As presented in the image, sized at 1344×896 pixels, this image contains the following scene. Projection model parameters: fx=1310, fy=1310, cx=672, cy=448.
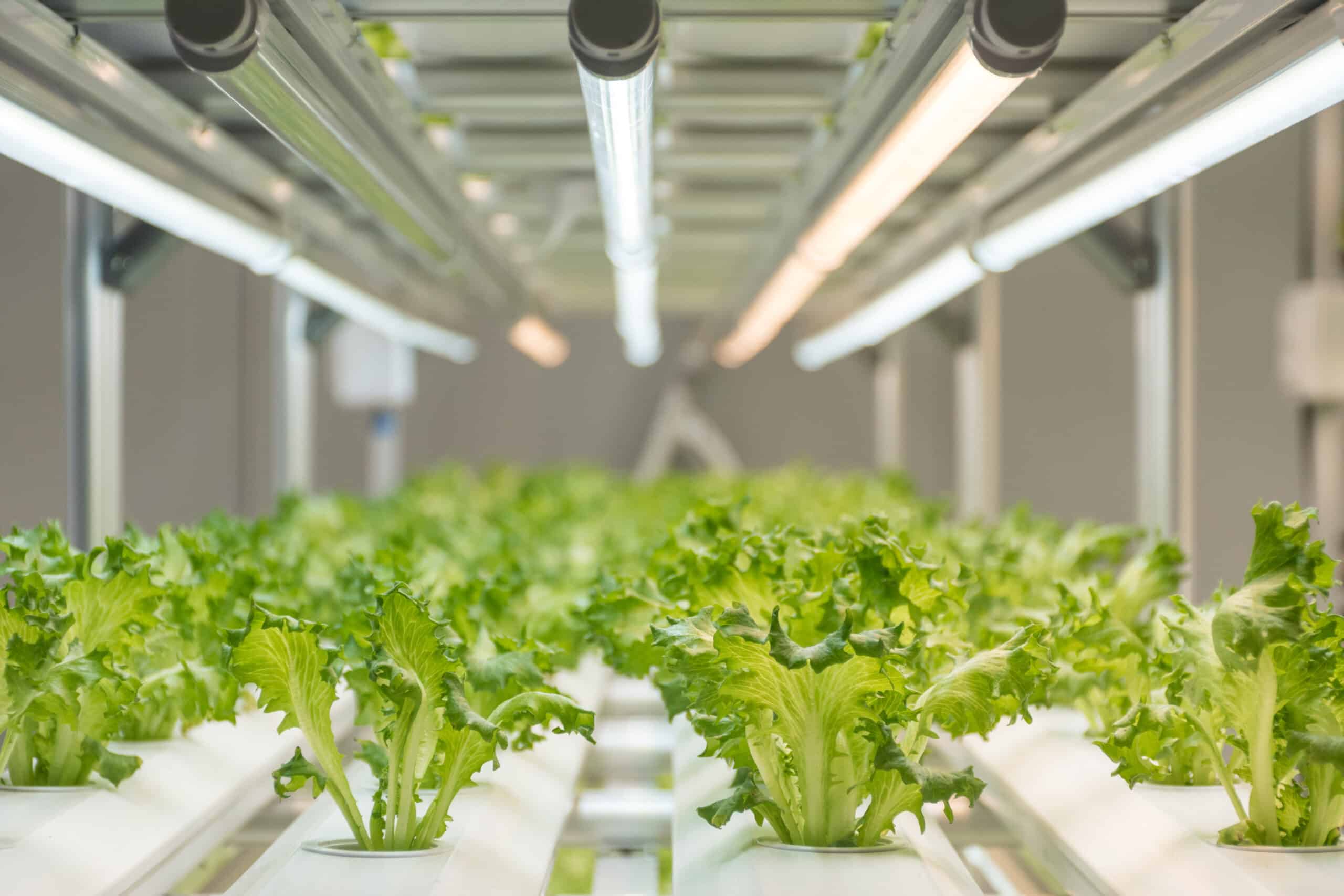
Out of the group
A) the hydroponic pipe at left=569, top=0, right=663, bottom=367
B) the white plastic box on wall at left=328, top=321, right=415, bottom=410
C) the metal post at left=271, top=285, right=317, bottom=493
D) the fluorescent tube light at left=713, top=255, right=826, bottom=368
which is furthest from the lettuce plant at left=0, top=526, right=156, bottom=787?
the white plastic box on wall at left=328, top=321, right=415, bottom=410

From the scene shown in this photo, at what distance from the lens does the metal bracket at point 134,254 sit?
439 cm

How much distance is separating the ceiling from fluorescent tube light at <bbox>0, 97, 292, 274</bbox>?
0.33m

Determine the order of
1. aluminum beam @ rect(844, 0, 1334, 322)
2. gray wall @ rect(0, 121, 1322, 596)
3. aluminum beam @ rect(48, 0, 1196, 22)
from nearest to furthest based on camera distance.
A: aluminum beam @ rect(844, 0, 1334, 322) < aluminum beam @ rect(48, 0, 1196, 22) < gray wall @ rect(0, 121, 1322, 596)

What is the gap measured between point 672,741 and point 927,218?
3.37 meters

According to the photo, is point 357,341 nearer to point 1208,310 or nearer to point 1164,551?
point 1208,310

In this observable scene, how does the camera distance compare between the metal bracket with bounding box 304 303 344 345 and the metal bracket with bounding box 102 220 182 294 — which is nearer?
the metal bracket with bounding box 102 220 182 294

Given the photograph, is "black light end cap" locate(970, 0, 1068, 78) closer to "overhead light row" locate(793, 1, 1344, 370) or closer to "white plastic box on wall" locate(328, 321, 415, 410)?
"overhead light row" locate(793, 1, 1344, 370)

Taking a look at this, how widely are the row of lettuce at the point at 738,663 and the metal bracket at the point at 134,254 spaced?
1404 millimetres

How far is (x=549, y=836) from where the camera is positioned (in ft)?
8.16

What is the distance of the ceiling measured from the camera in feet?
9.21

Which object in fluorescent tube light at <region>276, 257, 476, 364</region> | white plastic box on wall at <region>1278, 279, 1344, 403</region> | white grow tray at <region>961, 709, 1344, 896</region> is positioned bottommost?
white grow tray at <region>961, 709, 1344, 896</region>

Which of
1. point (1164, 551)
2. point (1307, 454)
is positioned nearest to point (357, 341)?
point (1307, 454)

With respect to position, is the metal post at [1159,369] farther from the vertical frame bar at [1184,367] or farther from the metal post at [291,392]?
the metal post at [291,392]

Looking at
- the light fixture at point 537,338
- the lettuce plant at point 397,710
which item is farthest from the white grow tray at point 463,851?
the light fixture at point 537,338
